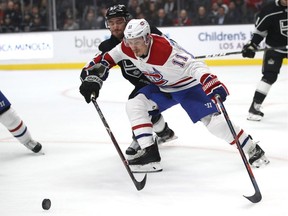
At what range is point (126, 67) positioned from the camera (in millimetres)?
4004

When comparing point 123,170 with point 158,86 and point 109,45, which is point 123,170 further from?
point 109,45

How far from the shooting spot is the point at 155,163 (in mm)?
3596

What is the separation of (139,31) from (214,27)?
20.0ft

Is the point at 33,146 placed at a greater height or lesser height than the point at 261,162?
lesser

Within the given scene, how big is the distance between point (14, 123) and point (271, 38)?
232 cm

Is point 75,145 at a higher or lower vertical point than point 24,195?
lower

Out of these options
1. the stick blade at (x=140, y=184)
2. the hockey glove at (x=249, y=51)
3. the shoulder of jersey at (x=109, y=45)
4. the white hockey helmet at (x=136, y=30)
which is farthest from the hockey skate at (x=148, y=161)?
the hockey glove at (x=249, y=51)

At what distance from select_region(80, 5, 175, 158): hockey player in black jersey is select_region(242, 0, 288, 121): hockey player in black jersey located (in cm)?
111

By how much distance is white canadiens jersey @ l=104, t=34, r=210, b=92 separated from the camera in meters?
3.46

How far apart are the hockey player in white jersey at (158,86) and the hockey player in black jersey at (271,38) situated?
1.62m

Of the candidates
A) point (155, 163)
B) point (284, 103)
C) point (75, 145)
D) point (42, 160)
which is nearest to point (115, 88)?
point (284, 103)

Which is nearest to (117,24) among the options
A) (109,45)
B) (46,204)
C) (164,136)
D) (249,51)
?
(109,45)

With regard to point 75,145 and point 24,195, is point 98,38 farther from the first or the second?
point 24,195

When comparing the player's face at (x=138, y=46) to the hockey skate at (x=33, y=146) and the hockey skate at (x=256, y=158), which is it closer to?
the hockey skate at (x=256, y=158)
